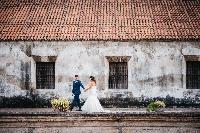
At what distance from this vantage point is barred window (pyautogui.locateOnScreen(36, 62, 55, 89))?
23.0 metres

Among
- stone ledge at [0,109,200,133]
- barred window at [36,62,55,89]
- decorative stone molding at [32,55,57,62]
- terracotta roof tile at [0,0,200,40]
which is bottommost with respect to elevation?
stone ledge at [0,109,200,133]

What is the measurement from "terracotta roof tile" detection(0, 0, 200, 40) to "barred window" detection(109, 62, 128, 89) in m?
1.75

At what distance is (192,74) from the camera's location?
22766 millimetres

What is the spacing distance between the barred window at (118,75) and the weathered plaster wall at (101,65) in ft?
1.04

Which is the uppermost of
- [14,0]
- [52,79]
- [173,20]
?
[14,0]

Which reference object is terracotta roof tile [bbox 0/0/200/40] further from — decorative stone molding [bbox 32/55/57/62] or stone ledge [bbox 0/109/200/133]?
stone ledge [bbox 0/109/200/133]

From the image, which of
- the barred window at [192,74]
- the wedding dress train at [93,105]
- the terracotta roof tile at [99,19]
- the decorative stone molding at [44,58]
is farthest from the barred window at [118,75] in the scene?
the wedding dress train at [93,105]

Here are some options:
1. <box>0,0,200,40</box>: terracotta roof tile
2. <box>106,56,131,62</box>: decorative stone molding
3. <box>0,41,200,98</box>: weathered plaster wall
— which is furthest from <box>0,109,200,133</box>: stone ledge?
<box>0,0,200,40</box>: terracotta roof tile

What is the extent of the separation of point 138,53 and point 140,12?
11.2ft

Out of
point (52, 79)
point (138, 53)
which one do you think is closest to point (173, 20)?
point (138, 53)

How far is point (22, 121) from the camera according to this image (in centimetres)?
1452

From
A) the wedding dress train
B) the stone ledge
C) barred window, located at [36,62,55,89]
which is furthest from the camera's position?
barred window, located at [36,62,55,89]

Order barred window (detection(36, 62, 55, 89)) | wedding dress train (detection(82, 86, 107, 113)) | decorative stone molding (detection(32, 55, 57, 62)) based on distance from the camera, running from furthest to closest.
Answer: barred window (detection(36, 62, 55, 89)), decorative stone molding (detection(32, 55, 57, 62)), wedding dress train (detection(82, 86, 107, 113))

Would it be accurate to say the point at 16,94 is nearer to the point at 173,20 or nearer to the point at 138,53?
the point at 138,53
